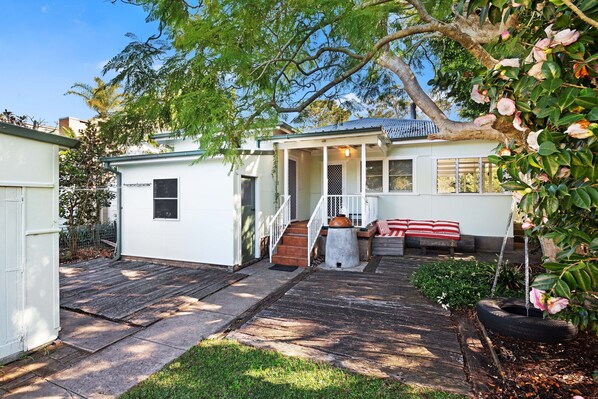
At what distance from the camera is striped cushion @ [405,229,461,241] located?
26.6ft

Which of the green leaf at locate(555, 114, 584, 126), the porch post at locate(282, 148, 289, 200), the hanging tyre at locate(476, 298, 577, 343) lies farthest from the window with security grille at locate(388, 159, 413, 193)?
the green leaf at locate(555, 114, 584, 126)

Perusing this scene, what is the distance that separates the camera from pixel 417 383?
2539 mm

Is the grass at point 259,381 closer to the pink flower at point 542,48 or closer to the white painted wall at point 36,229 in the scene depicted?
the white painted wall at point 36,229

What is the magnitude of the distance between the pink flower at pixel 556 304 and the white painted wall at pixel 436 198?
813 cm

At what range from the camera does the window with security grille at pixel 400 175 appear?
363 inches

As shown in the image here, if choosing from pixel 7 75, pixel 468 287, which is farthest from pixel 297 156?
pixel 7 75

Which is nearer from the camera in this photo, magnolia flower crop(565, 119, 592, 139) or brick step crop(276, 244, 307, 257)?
magnolia flower crop(565, 119, 592, 139)

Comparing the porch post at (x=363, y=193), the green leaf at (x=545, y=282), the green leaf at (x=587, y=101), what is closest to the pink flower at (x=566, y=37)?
the green leaf at (x=587, y=101)

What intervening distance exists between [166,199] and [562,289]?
25.1ft

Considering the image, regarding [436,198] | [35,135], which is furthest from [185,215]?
[436,198]

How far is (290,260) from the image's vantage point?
7.14m

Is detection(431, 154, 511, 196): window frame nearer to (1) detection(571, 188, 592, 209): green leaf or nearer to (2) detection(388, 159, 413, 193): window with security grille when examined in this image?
(2) detection(388, 159, 413, 193): window with security grille

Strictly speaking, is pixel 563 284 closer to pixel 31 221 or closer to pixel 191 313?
pixel 191 313

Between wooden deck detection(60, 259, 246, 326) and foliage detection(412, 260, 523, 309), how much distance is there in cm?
374
